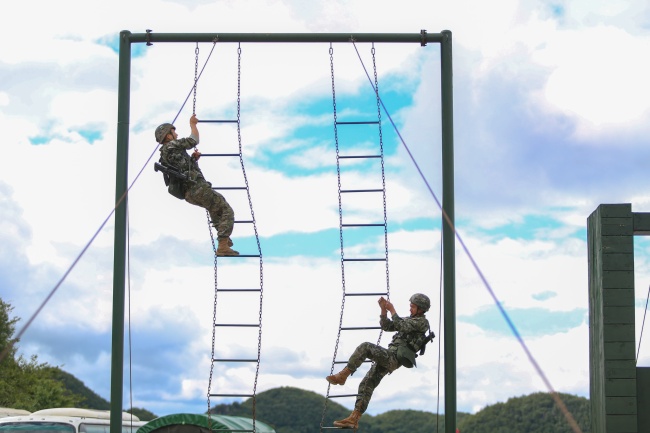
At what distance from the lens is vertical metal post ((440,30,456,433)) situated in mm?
11297

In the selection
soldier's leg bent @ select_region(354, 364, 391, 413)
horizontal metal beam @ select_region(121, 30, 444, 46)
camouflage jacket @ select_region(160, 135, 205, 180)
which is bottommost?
soldier's leg bent @ select_region(354, 364, 391, 413)

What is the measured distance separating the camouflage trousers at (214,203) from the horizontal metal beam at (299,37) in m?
1.74

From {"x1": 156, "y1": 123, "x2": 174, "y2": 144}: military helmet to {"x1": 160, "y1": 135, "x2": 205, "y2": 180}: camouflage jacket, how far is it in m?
0.10

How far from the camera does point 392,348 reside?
36.2 ft

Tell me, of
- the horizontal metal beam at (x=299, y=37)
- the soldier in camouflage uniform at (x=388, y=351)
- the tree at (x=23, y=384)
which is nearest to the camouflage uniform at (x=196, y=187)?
the horizontal metal beam at (x=299, y=37)

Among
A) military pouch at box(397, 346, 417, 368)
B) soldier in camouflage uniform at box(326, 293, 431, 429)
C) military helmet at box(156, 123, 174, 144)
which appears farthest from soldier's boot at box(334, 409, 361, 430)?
military helmet at box(156, 123, 174, 144)

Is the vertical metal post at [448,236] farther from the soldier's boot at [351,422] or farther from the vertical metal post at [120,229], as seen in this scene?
the vertical metal post at [120,229]

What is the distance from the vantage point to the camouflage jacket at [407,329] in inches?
433

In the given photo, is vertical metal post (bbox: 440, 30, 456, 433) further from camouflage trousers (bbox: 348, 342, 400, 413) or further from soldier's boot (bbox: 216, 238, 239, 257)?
soldier's boot (bbox: 216, 238, 239, 257)

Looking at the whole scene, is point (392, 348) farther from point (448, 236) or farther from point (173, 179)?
point (173, 179)

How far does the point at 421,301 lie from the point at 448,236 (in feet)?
2.84

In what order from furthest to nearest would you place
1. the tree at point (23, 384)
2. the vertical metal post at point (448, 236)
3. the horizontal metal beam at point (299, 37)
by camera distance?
the tree at point (23, 384)
the horizontal metal beam at point (299, 37)
the vertical metal post at point (448, 236)

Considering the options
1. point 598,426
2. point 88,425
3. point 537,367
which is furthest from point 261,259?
point 88,425

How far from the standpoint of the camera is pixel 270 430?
18.4m
